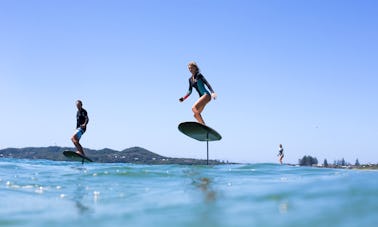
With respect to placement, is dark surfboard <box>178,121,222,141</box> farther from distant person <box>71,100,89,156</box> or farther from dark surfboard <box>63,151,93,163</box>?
distant person <box>71,100,89,156</box>

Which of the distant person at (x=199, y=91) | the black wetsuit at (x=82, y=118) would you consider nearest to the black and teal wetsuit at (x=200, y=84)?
the distant person at (x=199, y=91)

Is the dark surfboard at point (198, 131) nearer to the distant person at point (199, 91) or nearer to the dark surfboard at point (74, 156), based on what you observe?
the distant person at point (199, 91)

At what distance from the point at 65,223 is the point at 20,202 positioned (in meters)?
1.80

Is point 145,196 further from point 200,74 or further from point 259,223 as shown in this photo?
point 200,74

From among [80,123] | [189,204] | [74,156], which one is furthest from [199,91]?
[189,204]

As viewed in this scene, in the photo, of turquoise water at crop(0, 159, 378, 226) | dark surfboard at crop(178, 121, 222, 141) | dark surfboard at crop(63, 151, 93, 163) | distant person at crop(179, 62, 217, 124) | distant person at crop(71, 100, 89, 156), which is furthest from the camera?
distant person at crop(71, 100, 89, 156)

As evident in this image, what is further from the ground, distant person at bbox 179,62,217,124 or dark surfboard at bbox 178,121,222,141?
distant person at bbox 179,62,217,124

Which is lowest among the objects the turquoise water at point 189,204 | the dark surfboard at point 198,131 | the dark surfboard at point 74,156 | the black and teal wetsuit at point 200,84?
the turquoise water at point 189,204

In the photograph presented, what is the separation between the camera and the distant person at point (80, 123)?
1786 cm

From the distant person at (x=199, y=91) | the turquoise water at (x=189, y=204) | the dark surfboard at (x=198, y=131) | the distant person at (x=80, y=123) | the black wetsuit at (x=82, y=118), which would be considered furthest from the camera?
the black wetsuit at (x=82, y=118)

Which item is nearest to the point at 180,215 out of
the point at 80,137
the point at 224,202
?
the point at 224,202

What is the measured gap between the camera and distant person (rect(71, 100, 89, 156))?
17.9 metres

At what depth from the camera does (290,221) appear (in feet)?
12.9

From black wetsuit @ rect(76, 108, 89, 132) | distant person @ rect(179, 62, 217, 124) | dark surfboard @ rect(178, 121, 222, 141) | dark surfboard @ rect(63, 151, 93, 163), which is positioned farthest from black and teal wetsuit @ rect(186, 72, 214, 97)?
dark surfboard @ rect(63, 151, 93, 163)
